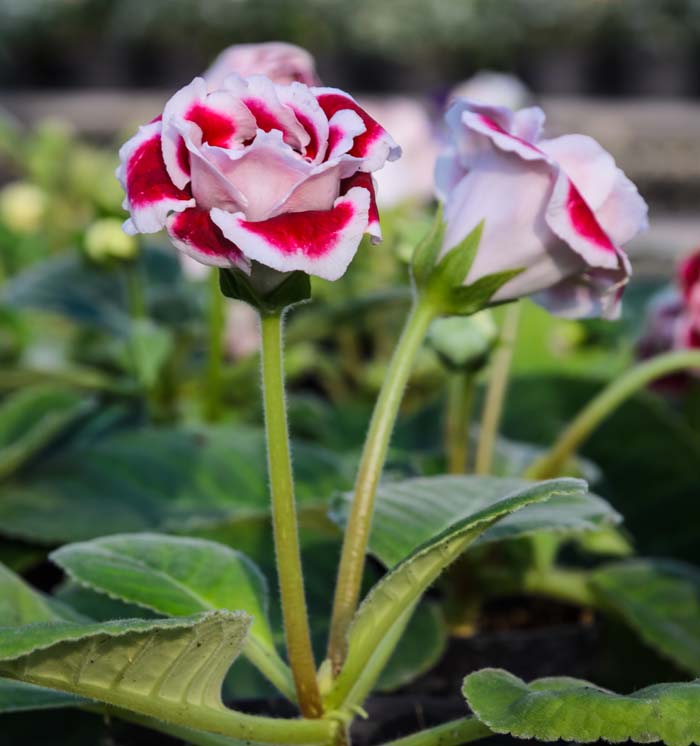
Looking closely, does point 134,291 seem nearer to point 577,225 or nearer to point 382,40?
point 577,225

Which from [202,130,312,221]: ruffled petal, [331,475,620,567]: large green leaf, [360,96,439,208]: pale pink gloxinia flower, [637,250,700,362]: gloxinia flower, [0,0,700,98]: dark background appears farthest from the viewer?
[0,0,700,98]: dark background

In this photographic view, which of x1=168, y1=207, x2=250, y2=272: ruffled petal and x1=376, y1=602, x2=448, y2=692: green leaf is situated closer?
x1=168, y1=207, x2=250, y2=272: ruffled petal

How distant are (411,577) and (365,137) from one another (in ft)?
0.45

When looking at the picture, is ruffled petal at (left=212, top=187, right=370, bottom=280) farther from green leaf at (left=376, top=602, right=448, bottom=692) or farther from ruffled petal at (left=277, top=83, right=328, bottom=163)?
green leaf at (left=376, top=602, right=448, bottom=692)

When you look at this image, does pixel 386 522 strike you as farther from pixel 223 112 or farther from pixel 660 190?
pixel 660 190

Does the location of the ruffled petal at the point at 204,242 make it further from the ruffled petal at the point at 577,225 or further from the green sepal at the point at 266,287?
the ruffled petal at the point at 577,225

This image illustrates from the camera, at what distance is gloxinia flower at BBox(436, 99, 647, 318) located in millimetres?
389

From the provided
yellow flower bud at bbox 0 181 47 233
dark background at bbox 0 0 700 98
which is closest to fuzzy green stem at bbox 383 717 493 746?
yellow flower bud at bbox 0 181 47 233

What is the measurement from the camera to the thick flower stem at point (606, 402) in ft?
1.80

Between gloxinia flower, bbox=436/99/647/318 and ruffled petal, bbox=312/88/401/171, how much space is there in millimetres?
66

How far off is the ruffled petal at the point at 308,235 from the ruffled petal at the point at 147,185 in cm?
2

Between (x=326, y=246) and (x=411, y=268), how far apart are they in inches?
3.8

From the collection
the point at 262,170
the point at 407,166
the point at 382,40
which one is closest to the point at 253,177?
the point at 262,170

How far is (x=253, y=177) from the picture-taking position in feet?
1.06
